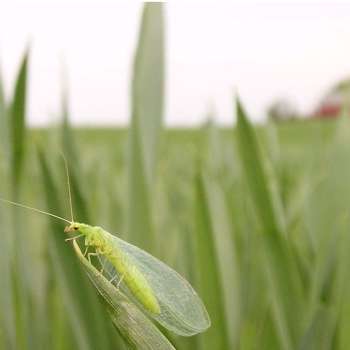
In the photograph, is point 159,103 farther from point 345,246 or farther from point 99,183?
point 99,183

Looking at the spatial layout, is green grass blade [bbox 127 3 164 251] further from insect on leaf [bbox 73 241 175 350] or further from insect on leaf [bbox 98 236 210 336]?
insect on leaf [bbox 73 241 175 350]

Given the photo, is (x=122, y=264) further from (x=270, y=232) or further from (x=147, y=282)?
(x=270, y=232)

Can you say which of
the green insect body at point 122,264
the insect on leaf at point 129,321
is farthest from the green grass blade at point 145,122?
the insect on leaf at point 129,321

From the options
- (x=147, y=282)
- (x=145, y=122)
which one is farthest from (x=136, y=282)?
(x=145, y=122)

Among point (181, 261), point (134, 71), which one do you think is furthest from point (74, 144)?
point (181, 261)

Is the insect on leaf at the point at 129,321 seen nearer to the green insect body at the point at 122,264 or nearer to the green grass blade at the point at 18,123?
the green insect body at the point at 122,264

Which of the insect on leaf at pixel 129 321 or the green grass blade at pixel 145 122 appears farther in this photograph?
the green grass blade at pixel 145 122

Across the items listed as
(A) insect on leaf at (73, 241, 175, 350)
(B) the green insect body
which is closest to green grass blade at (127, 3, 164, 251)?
(B) the green insect body
